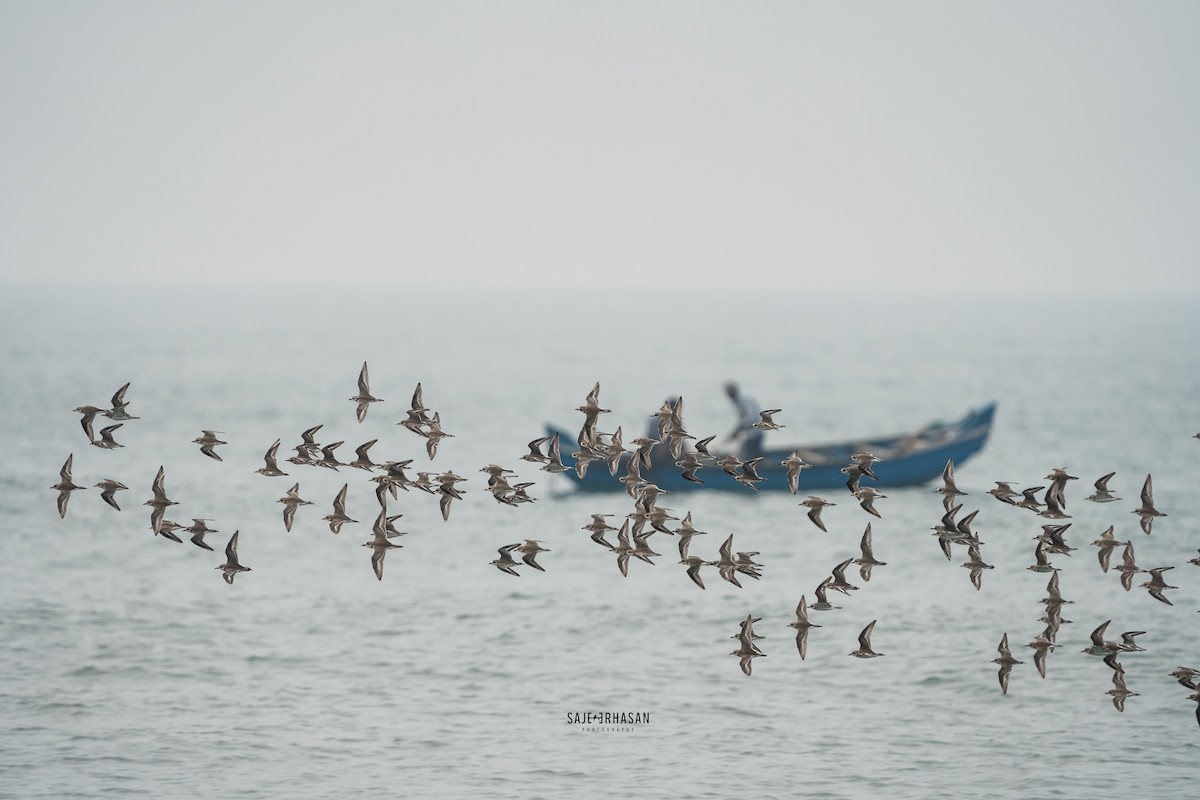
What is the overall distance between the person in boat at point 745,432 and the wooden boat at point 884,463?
16.1ft

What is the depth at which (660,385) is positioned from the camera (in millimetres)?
152750

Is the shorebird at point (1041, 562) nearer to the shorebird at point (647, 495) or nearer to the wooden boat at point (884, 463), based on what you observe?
the shorebird at point (647, 495)

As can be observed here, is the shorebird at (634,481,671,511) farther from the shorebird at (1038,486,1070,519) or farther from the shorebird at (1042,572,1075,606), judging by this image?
the shorebird at (1042,572,1075,606)

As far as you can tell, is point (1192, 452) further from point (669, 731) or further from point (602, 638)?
point (669, 731)

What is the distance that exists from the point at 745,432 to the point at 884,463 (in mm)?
12072

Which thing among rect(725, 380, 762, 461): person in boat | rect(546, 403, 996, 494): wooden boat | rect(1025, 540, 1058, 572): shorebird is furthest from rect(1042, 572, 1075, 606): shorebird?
rect(546, 403, 996, 494): wooden boat

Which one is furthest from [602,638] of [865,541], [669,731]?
[865,541]

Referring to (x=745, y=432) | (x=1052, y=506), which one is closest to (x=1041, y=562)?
(x=1052, y=506)

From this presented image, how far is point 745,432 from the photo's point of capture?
5694 centimetres

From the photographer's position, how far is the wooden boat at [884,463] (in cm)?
6341

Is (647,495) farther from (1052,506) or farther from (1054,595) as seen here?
(1054,595)

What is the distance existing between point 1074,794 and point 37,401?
9743 cm

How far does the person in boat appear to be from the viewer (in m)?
55.7

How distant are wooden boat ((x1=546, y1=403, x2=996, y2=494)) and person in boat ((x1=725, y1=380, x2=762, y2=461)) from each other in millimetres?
4894
